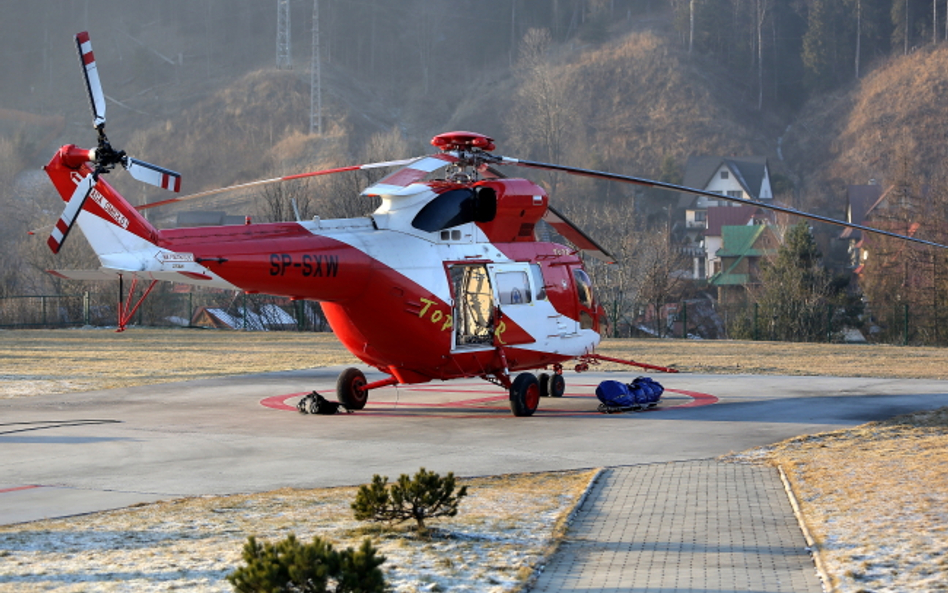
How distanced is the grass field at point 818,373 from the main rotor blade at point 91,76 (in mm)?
9108

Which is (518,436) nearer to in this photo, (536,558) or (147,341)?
(536,558)

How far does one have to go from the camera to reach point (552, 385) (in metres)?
19.5

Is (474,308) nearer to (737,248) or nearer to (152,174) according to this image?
Result: (152,174)

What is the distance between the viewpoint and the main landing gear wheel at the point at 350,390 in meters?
17.2

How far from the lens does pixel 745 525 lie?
27.2 feet

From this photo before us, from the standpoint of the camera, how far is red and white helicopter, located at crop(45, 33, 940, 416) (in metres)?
13.4

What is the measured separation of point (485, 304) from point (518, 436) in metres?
4.12

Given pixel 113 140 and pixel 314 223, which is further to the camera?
pixel 113 140

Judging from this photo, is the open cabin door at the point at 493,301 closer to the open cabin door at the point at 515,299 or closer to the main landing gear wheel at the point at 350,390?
the open cabin door at the point at 515,299

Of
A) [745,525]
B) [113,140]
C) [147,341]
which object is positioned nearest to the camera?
[745,525]

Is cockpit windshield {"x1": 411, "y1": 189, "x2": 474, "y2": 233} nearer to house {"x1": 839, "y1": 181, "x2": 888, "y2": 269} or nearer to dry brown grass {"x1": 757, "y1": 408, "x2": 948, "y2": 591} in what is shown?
dry brown grass {"x1": 757, "y1": 408, "x2": 948, "y2": 591}

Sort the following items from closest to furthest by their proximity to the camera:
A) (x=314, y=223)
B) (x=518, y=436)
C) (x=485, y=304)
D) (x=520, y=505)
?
(x=520, y=505) → (x=518, y=436) → (x=314, y=223) → (x=485, y=304)

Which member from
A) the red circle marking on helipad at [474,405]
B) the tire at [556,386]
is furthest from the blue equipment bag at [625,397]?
the tire at [556,386]

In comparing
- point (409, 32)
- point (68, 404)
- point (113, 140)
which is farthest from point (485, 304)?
point (409, 32)
